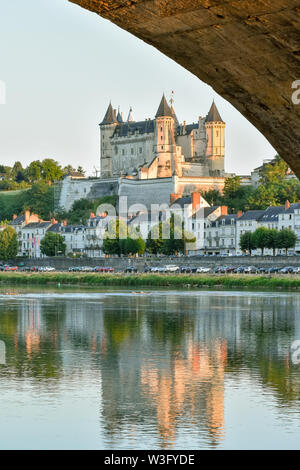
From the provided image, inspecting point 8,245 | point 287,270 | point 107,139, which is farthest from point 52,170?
point 287,270

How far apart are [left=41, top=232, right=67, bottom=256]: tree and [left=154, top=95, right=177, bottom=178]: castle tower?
88.3ft

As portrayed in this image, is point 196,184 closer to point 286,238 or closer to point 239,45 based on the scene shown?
point 286,238

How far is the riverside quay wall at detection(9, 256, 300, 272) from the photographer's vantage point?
69250 mm

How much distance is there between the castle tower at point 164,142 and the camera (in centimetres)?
11844

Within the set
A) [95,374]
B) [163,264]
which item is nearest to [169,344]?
[95,374]

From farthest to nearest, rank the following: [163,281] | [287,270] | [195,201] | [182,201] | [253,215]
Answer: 1. [182,201]
2. [195,201]
3. [253,215]
4. [287,270]
5. [163,281]

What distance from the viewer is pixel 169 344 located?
2175 cm

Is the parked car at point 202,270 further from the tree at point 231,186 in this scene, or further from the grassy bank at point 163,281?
the tree at point 231,186

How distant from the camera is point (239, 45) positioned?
4.55 meters

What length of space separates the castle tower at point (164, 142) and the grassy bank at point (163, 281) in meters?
50.8

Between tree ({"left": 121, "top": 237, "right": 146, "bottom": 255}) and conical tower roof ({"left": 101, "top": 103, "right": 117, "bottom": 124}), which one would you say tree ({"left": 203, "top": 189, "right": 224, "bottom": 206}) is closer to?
tree ({"left": 121, "top": 237, "right": 146, "bottom": 255})

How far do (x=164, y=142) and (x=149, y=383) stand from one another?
349 feet

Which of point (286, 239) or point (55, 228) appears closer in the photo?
point (286, 239)
